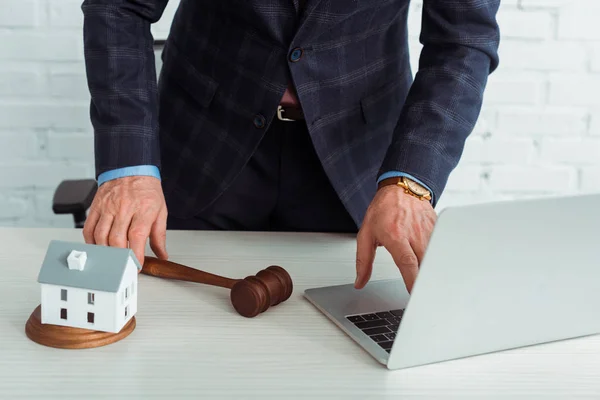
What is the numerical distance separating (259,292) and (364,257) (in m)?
0.15

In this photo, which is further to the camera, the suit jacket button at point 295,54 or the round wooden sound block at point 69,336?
the suit jacket button at point 295,54

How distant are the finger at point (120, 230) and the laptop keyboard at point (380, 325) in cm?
31

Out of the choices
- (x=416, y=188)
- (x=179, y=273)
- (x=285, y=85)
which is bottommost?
(x=179, y=273)

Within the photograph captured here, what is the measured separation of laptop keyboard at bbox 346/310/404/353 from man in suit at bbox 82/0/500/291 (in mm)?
54

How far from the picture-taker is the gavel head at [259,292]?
0.87m

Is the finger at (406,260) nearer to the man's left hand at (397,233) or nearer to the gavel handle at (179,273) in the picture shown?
the man's left hand at (397,233)

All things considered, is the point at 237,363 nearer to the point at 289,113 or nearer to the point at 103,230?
the point at 103,230

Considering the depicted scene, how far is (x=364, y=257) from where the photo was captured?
925 millimetres

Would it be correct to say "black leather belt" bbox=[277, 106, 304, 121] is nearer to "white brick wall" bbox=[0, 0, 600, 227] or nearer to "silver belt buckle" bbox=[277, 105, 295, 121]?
"silver belt buckle" bbox=[277, 105, 295, 121]

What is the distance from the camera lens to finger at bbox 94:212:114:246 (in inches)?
37.7

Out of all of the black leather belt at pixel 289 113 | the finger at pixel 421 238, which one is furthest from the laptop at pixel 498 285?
the black leather belt at pixel 289 113

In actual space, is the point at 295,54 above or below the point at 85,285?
above

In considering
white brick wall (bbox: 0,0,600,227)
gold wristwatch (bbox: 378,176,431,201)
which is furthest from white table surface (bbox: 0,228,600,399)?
white brick wall (bbox: 0,0,600,227)

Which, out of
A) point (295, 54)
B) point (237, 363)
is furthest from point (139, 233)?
point (295, 54)
